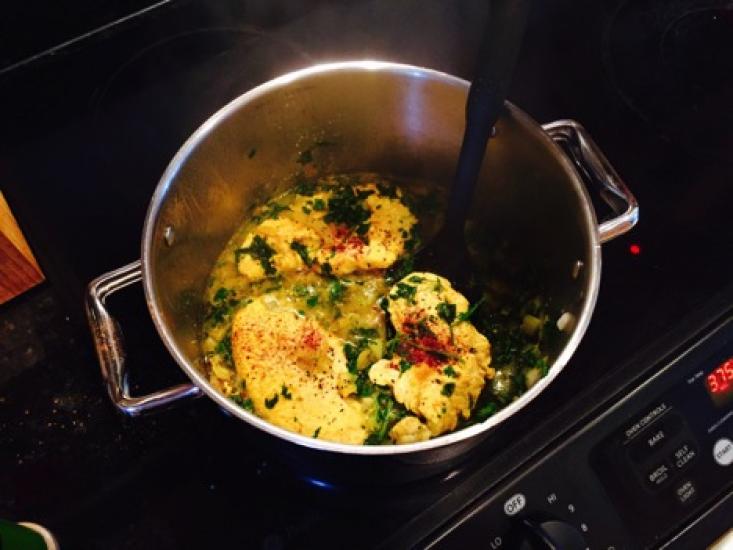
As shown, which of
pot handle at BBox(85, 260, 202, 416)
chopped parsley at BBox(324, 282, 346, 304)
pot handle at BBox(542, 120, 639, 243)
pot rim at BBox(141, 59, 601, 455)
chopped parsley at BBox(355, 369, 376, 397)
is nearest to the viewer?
pot rim at BBox(141, 59, 601, 455)

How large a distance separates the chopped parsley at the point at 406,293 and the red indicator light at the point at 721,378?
47 centimetres

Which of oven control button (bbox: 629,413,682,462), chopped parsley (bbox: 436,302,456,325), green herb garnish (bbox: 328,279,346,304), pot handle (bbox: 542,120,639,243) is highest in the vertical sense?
pot handle (bbox: 542,120,639,243)

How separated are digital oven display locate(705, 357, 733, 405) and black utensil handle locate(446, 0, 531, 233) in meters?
0.45

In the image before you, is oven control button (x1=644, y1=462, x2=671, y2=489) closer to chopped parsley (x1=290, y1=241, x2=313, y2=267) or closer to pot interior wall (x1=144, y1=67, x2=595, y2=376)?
pot interior wall (x1=144, y1=67, x2=595, y2=376)

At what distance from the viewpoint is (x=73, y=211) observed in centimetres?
127

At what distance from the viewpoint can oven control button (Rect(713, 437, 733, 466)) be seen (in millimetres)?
1052

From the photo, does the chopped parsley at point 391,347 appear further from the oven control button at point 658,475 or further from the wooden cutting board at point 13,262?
the wooden cutting board at point 13,262

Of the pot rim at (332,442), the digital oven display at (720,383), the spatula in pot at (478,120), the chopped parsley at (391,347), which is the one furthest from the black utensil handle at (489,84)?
the digital oven display at (720,383)

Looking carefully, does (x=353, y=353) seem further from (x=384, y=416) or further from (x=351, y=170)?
(x=351, y=170)

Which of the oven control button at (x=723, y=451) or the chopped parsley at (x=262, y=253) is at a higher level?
the chopped parsley at (x=262, y=253)

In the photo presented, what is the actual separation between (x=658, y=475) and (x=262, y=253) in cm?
75

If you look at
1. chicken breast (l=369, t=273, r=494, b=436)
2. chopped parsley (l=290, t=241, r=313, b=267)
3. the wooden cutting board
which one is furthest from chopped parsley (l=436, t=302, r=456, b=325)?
the wooden cutting board

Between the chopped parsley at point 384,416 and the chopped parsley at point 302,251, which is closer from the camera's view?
the chopped parsley at point 384,416

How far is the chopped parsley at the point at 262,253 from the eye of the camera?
1.32 m
